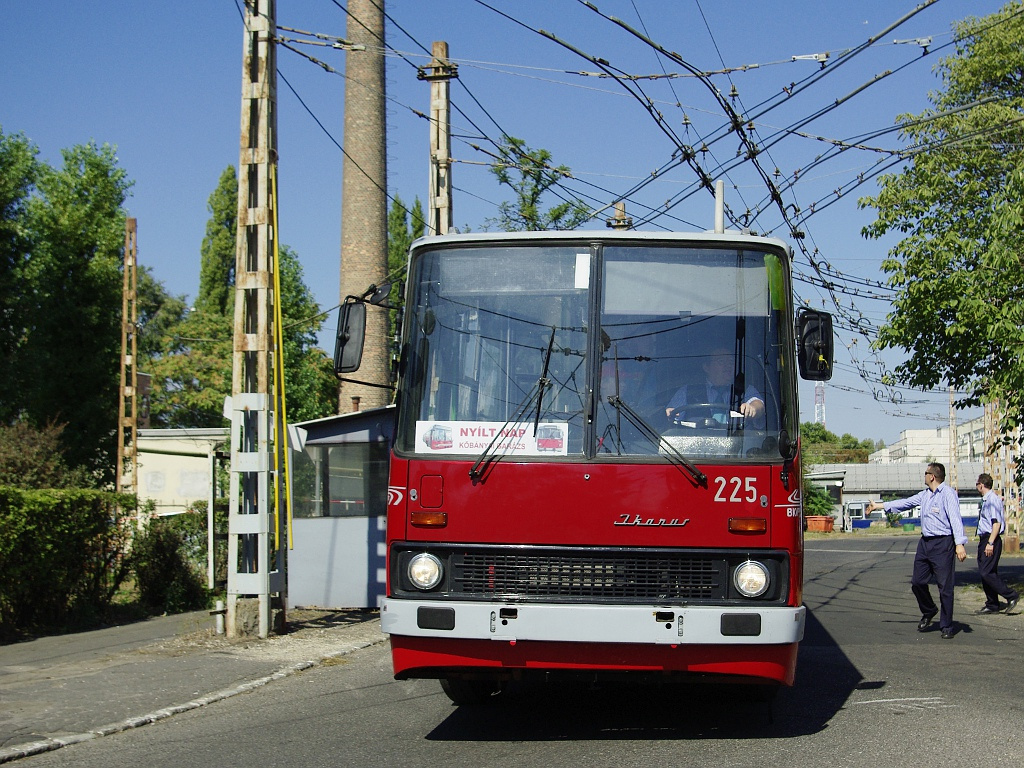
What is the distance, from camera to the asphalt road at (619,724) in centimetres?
622

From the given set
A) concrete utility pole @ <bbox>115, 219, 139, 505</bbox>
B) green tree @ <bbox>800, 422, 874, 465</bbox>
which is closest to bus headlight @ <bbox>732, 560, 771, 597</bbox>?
concrete utility pole @ <bbox>115, 219, 139, 505</bbox>

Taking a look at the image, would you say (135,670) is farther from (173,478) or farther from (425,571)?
(173,478)

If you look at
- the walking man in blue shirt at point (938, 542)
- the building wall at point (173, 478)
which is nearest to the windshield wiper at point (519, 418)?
the walking man in blue shirt at point (938, 542)

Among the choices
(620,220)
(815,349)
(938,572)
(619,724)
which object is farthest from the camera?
(620,220)

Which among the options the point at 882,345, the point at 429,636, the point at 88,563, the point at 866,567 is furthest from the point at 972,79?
the point at 429,636

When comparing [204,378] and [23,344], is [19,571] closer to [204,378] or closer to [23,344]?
[23,344]

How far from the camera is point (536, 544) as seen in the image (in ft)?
20.5

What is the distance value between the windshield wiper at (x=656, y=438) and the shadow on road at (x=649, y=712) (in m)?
1.68

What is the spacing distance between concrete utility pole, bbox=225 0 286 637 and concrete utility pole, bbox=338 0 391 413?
1792 cm

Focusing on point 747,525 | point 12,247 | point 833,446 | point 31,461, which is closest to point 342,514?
point 31,461

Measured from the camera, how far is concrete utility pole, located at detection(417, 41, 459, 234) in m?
18.0

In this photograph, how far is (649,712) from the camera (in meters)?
7.69

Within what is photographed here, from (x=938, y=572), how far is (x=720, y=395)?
657 centimetres

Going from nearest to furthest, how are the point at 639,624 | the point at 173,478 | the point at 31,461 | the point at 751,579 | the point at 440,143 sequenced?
1. the point at 639,624
2. the point at 751,579
3. the point at 31,461
4. the point at 440,143
5. the point at 173,478
